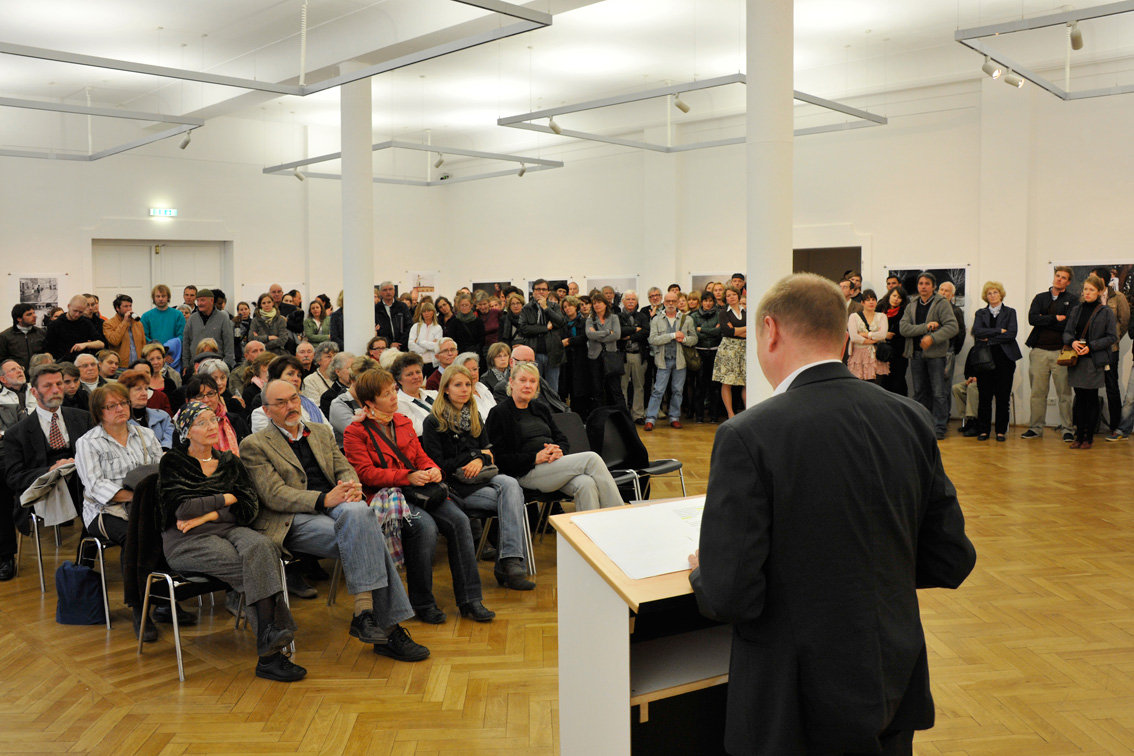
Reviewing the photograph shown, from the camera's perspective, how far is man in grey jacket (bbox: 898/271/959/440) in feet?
32.9

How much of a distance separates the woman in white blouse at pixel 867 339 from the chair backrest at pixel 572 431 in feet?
17.5

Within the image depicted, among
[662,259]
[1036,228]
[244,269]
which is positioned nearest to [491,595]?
[1036,228]

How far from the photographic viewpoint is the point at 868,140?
38.4 feet

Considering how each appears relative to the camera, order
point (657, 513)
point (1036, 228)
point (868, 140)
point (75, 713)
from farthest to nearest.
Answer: point (868, 140) < point (1036, 228) < point (75, 713) < point (657, 513)

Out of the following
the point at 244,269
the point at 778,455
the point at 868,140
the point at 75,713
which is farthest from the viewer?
the point at 244,269

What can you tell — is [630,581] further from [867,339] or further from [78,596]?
[867,339]

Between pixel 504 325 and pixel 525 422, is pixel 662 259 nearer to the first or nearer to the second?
pixel 504 325

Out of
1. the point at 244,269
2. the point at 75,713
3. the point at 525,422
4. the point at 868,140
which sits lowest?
the point at 75,713

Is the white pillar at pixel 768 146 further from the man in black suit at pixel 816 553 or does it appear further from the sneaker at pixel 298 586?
the man in black suit at pixel 816 553

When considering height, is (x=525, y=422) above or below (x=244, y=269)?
below

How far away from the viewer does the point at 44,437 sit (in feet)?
17.0

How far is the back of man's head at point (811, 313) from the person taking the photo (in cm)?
189

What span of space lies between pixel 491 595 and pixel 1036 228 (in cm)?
867

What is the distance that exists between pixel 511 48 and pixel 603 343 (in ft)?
12.0
